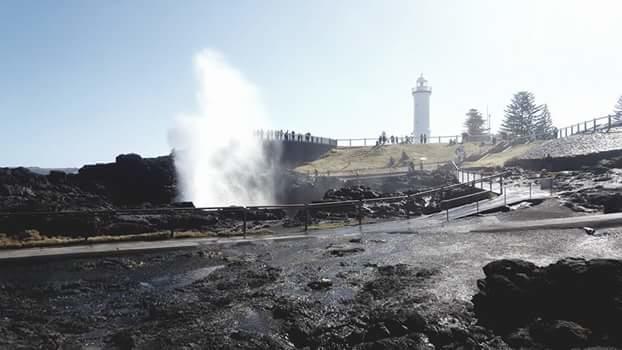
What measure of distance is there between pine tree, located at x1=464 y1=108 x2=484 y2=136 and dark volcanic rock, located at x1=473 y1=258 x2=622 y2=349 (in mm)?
99411

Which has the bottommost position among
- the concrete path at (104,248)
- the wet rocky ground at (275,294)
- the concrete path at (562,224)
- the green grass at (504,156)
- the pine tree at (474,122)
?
the wet rocky ground at (275,294)

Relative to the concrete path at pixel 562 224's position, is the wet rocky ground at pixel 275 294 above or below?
below

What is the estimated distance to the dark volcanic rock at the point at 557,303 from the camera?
5.59 metres

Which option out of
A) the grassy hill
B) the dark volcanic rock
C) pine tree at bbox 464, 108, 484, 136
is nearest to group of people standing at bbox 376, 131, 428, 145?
the grassy hill

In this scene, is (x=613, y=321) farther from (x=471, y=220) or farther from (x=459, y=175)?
(x=459, y=175)

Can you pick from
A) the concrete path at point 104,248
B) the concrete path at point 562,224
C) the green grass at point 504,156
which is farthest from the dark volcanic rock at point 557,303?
the green grass at point 504,156

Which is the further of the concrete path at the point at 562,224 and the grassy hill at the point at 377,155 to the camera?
the grassy hill at the point at 377,155

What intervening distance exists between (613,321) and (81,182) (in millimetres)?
36918

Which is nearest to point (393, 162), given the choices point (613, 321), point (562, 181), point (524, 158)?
point (524, 158)

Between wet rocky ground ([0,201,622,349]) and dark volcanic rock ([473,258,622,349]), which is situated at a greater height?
dark volcanic rock ([473,258,622,349])

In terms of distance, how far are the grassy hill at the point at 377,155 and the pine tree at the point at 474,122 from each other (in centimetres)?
3878

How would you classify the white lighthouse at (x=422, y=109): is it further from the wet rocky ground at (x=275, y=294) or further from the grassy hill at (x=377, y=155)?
the wet rocky ground at (x=275, y=294)

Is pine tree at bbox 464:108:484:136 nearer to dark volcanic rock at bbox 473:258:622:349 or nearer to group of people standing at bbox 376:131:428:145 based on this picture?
group of people standing at bbox 376:131:428:145

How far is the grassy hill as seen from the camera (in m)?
54.2
